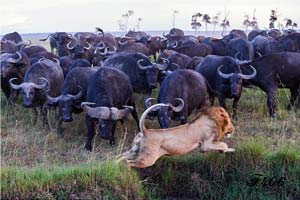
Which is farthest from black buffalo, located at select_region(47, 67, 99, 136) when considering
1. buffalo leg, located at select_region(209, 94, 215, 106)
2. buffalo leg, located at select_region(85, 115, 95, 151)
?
buffalo leg, located at select_region(209, 94, 215, 106)

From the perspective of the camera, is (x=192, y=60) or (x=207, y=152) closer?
(x=207, y=152)

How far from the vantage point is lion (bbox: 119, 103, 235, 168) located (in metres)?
6.99

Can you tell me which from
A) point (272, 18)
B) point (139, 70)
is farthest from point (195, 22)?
point (139, 70)

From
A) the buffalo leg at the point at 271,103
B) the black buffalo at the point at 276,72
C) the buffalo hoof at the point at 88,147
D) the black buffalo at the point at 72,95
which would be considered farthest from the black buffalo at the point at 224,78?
the buffalo hoof at the point at 88,147

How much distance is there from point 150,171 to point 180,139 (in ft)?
2.75

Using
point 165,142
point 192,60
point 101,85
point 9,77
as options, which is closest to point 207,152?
point 165,142

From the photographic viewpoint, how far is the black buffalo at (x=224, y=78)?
10.5 meters

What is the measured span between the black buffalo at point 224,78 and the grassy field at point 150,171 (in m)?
1.16

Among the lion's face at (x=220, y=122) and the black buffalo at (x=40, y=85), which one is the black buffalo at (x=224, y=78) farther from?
the black buffalo at (x=40, y=85)

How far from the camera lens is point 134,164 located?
7.11 metres

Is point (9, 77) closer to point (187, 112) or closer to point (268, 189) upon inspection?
point (187, 112)

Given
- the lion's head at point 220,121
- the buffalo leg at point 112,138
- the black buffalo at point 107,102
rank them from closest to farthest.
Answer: the lion's head at point 220,121
the black buffalo at point 107,102
the buffalo leg at point 112,138

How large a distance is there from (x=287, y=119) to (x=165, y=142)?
165 inches
